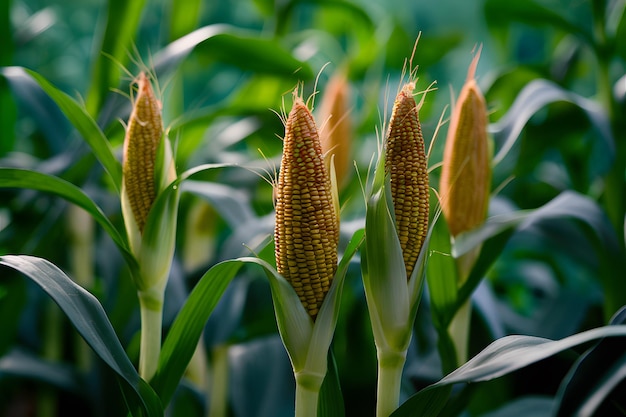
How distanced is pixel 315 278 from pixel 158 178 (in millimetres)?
159

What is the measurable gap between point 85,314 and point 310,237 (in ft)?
0.51

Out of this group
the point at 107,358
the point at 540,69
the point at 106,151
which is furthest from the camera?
the point at 540,69

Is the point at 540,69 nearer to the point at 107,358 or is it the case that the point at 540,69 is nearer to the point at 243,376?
the point at 243,376

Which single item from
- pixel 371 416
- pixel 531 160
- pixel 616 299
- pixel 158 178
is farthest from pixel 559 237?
pixel 158 178

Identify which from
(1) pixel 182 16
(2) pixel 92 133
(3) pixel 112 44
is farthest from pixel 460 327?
(1) pixel 182 16

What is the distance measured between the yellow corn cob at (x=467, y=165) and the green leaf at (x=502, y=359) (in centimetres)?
18

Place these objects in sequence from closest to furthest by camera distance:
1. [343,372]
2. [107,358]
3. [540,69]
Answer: [107,358], [343,372], [540,69]

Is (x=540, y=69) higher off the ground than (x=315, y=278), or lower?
higher

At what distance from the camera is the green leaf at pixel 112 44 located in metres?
0.87

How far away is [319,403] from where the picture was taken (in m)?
0.50

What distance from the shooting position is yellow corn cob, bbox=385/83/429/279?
439 mm

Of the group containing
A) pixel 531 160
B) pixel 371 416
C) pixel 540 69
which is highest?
pixel 540 69

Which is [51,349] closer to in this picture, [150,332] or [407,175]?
[150,332]

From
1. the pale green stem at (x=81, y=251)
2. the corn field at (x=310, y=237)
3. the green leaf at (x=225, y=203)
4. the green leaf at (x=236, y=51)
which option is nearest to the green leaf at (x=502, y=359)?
the corn field at (x=310, y=237)
